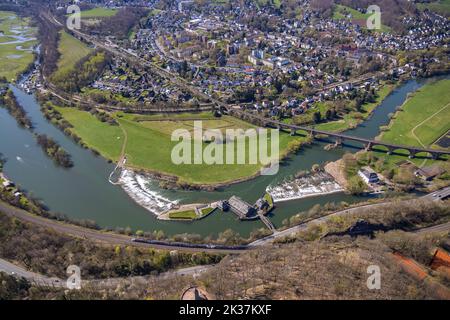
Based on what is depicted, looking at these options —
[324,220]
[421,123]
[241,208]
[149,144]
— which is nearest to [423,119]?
[421,123]

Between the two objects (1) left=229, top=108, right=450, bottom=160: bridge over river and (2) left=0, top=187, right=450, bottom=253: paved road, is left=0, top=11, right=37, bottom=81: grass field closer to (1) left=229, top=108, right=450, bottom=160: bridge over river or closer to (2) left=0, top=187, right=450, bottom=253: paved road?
(2) left=0, top=187, right=450, bottom=253: paved road

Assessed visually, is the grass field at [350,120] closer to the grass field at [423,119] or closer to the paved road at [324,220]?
the grass field at [423,119]

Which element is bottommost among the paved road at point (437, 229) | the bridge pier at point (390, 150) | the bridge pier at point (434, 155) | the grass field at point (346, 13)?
the paved road at point (437, 229)

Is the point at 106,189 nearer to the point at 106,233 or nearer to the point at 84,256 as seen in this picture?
the point at 106,233

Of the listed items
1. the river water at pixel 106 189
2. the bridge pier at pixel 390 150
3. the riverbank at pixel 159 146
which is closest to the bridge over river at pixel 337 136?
the bridge pier at pixel 390 150

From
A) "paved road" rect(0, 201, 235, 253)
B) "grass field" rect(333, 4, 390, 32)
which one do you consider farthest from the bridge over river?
"grass field" rect(333, 4, 390, 32)
